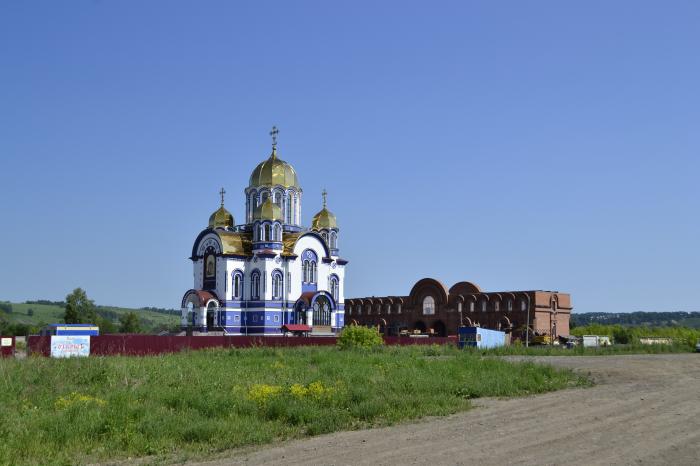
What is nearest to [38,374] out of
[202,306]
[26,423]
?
[26,423]

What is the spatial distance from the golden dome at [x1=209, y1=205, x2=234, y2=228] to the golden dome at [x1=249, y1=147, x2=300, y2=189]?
2.93 m

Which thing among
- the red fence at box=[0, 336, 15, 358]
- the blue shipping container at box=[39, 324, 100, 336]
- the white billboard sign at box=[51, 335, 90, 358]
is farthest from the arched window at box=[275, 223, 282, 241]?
the red fence at box=[0, 336, 15, 358]

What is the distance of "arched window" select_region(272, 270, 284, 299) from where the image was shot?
177 feet

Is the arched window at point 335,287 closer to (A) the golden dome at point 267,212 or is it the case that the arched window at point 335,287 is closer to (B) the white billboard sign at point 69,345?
(A) the golden dome at point 267,212

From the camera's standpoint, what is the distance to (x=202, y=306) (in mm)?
52750

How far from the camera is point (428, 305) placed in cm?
6144

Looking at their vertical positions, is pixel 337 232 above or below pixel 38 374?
above

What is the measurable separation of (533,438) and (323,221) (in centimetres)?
4790

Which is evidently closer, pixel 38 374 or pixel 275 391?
pixel 275 391

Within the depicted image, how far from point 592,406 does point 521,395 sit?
9.68 ft

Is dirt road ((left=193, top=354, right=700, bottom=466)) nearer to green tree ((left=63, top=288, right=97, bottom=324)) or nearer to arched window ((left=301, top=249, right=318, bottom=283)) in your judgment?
arched window ((left=301, top=249, right=318, bottom=283))

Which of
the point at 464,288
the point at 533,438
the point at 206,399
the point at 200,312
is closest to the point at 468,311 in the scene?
the point at 464,288

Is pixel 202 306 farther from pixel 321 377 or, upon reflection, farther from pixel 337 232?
pixel 321 377

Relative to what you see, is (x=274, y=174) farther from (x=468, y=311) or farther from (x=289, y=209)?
(x=468, y=311)
